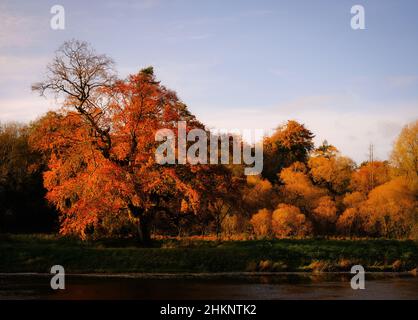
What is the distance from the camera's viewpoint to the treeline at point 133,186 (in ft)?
108

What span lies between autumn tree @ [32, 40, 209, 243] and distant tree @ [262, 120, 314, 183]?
28.9 meters

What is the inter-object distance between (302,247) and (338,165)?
97.5 ft

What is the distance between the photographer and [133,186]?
106 ft

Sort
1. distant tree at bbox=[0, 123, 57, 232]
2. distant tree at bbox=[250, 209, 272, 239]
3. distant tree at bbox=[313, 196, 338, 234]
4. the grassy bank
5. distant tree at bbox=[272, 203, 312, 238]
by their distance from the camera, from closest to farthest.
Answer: the grassy bank
distant tree at bbox=[0, 123, 57, 232]
distant tree at bbox=[250, 209, 272, 239]
distant tree at bbox=[272, 203, 312, 238]
distant tree at bbox=[313, 196, 338, 234]

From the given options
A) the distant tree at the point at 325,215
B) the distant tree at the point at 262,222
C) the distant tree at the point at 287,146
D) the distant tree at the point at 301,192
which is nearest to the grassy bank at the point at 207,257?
the distant tree at the point at 262,222

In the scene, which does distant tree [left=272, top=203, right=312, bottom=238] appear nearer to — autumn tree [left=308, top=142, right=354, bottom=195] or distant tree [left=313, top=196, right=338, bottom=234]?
distant tree [left=313, top=196, right=338, bottom=234]

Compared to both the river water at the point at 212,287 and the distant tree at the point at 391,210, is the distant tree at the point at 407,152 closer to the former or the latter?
the distant tree at the point at 391,210

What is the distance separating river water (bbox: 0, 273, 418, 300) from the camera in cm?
2277

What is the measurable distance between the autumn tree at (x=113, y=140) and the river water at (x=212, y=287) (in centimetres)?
560

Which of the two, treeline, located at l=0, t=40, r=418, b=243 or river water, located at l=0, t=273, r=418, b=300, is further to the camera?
treeline, located at l=0, t=40, r=418, b=243

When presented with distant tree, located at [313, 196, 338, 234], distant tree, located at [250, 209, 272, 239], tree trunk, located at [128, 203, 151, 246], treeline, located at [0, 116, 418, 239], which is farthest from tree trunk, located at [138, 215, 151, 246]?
distant tree, located at [313, 196, 338, 234]

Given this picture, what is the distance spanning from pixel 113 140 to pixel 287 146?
3690 cm

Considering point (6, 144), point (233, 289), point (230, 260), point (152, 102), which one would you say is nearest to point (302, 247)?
point (230, 260)

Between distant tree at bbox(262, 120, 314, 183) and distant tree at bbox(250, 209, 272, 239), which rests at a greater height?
distant tree at bbox(262, 120, 314, 183)
